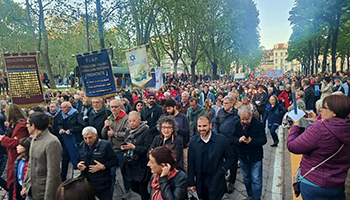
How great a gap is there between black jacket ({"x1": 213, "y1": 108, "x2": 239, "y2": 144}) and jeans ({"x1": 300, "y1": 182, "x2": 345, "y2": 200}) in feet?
7.82

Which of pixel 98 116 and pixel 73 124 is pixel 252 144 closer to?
pixel 98 116

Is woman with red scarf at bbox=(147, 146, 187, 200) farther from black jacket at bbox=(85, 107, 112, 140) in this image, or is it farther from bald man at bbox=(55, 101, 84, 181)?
bald man at bbox=(55, 101, 84, 181)

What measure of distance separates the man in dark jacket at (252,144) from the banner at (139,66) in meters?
4.65

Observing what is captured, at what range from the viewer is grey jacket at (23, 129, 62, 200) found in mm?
3611

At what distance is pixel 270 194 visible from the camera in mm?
5242

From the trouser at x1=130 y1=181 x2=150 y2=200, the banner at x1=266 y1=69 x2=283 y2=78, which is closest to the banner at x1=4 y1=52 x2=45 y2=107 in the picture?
the trouser at x1=130 y1=181 x2=150 y2=200

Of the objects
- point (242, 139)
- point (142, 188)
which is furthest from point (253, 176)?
point (142, 188)

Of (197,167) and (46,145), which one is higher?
(46,145)

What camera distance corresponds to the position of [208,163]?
3.78 metres

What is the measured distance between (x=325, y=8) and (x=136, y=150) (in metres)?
23.1

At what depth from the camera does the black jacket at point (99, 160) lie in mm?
4117

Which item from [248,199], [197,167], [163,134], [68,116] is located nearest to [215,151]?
[197,167]

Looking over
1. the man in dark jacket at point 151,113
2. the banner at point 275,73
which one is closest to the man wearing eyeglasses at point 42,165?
the man in dark jacket at point 151,113

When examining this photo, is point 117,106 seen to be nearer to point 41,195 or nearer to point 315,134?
point 41,195
